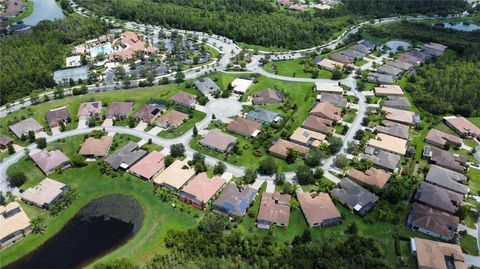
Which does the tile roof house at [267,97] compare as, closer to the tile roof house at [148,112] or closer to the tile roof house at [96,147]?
the tile roof house at [148,112]

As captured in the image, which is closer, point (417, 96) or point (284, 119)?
point (284, 119)

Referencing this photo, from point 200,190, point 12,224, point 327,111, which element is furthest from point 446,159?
point 12,224

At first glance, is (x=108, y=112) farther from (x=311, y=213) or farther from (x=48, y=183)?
(x=311, y=213)

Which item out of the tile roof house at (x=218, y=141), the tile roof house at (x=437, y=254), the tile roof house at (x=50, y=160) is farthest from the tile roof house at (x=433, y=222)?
the tile roof house at (x=50, y=160)

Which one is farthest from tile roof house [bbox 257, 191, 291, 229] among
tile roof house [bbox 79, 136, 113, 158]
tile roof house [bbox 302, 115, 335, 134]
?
tile roof house [bbox 79, 136, 113, 158]

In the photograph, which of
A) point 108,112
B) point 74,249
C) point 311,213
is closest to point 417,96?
point 311,213

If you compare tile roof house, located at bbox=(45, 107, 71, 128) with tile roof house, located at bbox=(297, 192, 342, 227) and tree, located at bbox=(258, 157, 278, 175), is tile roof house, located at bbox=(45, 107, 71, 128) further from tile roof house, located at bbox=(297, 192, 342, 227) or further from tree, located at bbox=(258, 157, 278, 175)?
tile roof house, located at bbox=(297, 192, 342, 227)
